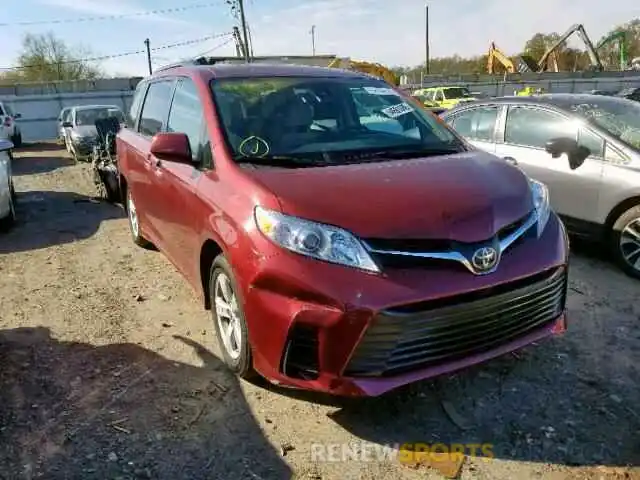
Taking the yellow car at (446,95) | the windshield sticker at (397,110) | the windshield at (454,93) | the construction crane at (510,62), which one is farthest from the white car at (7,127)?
the construction crane at (510,62)

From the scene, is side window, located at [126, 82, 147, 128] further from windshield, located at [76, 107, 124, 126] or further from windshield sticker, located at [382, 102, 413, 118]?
windshield, located at [76, 107, 124, 126]

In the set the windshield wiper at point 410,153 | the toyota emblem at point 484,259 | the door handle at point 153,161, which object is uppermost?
the windshield wiper at point 410,153

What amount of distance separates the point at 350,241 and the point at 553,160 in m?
3.63

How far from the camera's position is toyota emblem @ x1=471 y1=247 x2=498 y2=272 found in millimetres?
2600

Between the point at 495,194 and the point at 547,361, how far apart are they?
1.17 m

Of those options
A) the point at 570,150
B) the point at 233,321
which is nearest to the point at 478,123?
the point at 570,150

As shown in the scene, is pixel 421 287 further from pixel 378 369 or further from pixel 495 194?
pixel 495 194

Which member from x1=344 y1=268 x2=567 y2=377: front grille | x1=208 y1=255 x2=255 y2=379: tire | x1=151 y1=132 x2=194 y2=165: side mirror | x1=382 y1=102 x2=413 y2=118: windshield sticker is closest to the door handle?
x1=151 y1=132 x2=194 y2=165: side mirror

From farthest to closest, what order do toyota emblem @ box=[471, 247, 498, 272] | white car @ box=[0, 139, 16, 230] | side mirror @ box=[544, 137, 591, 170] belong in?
1. white car @ box=[0, 139, 16, 230]
2. side mirror @ box=[544, 137, 591, 170]
3. toyota emblem @ box=[471, 247, 498, 272]

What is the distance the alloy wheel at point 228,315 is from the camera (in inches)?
123

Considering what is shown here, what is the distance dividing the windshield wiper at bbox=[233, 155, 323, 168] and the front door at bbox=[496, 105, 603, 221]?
3.04m

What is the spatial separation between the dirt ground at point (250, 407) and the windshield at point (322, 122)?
53.0 inches

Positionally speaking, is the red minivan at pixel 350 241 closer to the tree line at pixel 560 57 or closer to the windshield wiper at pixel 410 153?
the windshield wiper at pixel 410 153

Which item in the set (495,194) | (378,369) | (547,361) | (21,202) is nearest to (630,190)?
(547,361)
